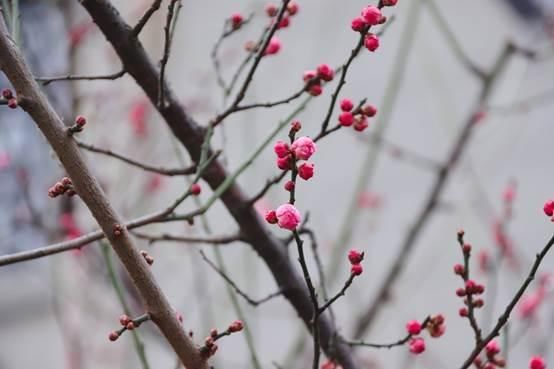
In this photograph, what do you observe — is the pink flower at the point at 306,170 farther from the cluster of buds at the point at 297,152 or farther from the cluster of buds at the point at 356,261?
the cluster of buds at the point at 356,261

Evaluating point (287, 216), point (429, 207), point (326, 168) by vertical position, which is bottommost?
point (287, 216)

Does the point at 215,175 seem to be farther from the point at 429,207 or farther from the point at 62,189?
the point at 429,207

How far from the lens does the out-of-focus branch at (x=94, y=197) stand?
2.56ft

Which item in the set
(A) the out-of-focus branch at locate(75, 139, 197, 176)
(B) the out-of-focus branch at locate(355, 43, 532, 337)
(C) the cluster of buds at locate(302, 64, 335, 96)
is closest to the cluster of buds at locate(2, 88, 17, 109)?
(A) the out-of-focus branch at locate(75, 139, 197, 176)

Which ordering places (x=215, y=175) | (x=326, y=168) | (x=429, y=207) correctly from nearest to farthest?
(x=215, y=175), (x=429, y=207), (x=326, y=168)

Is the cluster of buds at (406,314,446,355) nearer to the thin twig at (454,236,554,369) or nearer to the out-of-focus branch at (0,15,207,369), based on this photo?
the thin twig at (454,236,554,369)

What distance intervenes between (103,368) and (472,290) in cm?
338

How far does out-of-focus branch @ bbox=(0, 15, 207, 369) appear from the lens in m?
0.78

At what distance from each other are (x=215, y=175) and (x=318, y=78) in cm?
26

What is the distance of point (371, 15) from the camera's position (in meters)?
0.80

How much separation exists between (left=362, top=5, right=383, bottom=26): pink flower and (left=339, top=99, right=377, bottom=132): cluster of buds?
0.13 metres

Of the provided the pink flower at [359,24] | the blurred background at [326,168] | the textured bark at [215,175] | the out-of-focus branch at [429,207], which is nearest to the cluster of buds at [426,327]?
the textured bark at [215,175]

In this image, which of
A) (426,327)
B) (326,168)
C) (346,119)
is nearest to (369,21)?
(346,119)

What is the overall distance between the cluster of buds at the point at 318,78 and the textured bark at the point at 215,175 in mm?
215
